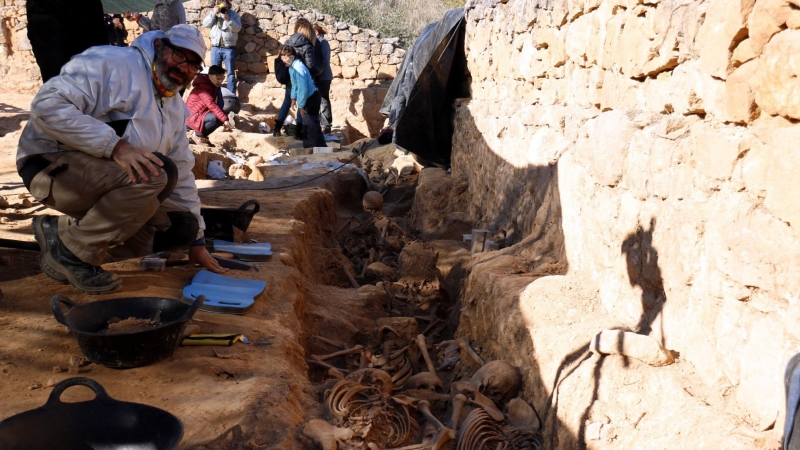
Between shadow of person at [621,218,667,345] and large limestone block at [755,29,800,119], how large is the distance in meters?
1.02

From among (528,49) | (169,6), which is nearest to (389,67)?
(169,6)

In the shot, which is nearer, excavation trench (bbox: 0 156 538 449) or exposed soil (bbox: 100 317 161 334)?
excavation trench (bbox: 0 156 538 449)

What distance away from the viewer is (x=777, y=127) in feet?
8.11

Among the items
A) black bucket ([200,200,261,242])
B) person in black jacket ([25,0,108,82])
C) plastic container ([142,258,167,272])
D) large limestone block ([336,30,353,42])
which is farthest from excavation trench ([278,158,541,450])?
large limestone block ([336,30,353,42])

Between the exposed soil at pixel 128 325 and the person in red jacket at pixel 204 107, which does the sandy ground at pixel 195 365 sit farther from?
the person in red jacket at pixel 204 107

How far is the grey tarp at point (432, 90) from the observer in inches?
353

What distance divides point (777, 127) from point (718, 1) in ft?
2.38

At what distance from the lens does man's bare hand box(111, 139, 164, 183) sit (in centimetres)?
361

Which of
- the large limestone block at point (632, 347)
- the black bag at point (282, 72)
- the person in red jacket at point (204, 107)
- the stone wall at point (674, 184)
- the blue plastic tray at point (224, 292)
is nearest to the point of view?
the stone wall at point (674, 184)

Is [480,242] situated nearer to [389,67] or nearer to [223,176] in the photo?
[223,176]

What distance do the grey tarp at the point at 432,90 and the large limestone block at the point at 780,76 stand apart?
665 centimetres

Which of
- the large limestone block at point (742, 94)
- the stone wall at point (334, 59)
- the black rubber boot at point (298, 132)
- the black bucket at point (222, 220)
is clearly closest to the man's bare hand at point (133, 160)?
the black bucket at point (222, 220)

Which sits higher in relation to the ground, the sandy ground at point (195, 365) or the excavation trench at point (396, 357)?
the sandy ground at point (195, 365)

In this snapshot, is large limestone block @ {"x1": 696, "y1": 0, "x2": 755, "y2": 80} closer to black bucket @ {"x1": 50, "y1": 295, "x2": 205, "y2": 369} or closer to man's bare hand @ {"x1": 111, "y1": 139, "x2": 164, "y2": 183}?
black bucket @ {"x1": 50, "y1": 295, "x2": 205, "y2": 369}
